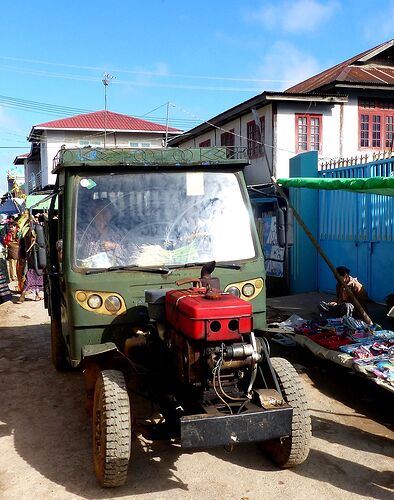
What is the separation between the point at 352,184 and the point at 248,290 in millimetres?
2357

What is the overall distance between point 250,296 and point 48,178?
2731cm

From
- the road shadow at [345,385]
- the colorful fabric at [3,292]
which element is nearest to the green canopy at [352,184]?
the road shadow at [345,385]

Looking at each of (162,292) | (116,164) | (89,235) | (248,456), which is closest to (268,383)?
(248,456)

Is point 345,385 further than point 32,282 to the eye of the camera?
No

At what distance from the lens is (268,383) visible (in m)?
3.86

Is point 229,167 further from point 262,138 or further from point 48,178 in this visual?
point 48,178

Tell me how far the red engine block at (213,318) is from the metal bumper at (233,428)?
0.50 meters

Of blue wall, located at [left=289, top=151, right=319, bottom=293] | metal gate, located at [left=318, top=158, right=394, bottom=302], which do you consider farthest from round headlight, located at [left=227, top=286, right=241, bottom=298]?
blue wall, located at [left=289, top=151, right=319, bottom=293]

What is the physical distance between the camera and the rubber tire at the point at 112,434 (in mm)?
3443

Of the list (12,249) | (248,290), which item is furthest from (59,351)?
(12,249)

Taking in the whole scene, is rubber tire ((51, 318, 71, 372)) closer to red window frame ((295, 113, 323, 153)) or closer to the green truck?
the green truck

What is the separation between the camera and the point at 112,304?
4.18m

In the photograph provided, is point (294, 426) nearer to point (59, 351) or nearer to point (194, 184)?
point (194, 184)

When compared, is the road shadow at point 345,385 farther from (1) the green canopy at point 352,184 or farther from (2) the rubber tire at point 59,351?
(2) the rubber tire at point 59,351
